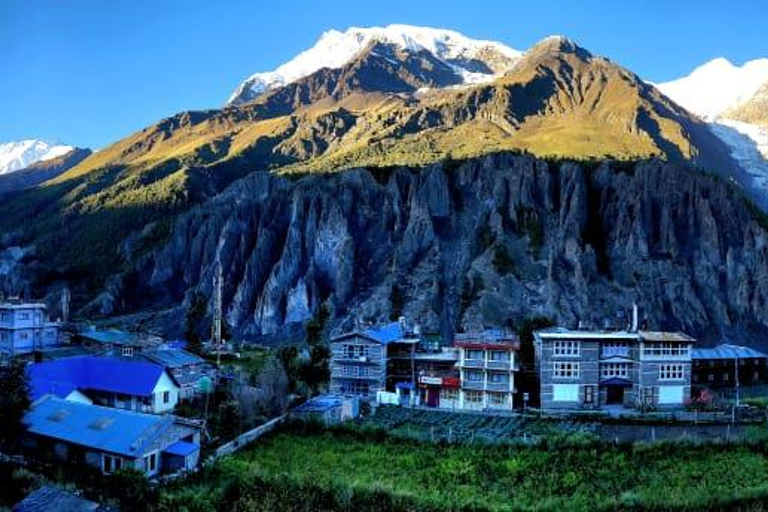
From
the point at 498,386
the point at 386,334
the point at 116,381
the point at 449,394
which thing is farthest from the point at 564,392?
the point at 116,381

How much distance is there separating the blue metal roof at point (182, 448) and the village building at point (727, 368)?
145 ft

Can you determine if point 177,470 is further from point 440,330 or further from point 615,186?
point 615,186

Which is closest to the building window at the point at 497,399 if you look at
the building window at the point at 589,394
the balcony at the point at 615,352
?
the building window at the point at 589,394

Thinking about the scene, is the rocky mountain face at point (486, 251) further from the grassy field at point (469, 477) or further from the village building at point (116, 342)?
the grassy field at point (469, 477)

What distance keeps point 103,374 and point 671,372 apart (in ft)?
128

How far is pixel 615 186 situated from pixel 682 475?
81752 mm

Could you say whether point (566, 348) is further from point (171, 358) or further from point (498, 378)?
point (171, 358)

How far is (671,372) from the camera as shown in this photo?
186 ft

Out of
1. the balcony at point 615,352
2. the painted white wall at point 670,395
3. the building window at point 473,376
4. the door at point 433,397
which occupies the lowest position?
the door at point 433,397

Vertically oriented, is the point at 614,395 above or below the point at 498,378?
below

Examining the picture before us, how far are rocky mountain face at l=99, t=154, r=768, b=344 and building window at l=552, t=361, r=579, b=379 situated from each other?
120ft

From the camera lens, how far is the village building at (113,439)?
123 feet

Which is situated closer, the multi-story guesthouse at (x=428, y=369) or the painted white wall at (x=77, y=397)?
the painted white wall at (x=77, y=397)

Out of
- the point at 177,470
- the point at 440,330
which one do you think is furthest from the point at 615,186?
the point at 177,470
